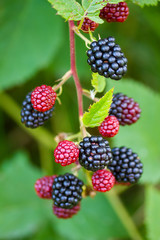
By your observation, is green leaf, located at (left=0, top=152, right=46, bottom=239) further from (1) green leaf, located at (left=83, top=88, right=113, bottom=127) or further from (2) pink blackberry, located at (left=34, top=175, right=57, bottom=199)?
(1) green leaf, located at (left=83, top=88, right=113, bottom=127)

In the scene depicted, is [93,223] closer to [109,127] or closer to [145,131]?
[145,131]

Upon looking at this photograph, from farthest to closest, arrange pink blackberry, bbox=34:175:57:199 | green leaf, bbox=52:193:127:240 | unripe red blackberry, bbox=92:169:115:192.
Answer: green leaf, bbox=52:193:127:240 < pink blackberry, bbox=34:175:57:199 < unripe red blackberry, bbox=92:169:115:192

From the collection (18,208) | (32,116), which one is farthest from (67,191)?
(18,208)

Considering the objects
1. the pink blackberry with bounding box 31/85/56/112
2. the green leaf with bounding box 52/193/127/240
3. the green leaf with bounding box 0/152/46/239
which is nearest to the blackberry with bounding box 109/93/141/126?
the pink blackberry with bounding box 31/85/56/112

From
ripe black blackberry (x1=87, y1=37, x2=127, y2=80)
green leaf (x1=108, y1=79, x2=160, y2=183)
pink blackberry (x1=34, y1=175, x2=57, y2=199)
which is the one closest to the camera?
ripe black blackberry (x1=87, y1=37, x2=127, y2=80)

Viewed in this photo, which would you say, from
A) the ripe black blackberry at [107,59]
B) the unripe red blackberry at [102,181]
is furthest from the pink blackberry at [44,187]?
the ripe black blackberry at [107,59]

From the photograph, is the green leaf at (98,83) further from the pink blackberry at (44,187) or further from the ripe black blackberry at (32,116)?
the pink blackberry at (44,187)
